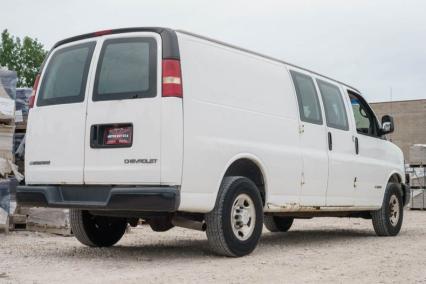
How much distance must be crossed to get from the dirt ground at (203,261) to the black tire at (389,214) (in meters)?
0.31

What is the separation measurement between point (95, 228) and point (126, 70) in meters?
2.20

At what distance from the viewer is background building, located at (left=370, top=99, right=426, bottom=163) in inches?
1658

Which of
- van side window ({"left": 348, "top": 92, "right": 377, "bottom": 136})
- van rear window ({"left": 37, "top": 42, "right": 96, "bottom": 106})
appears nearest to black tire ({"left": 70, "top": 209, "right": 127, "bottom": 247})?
van rear window ({"left": 37, "top": 42, "right": 96, "bottom": 106})

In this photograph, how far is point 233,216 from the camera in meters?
6.45

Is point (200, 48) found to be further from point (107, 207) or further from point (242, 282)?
point (242, 282)

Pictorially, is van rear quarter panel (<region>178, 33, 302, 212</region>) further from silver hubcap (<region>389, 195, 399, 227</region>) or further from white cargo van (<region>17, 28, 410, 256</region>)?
silver hubcap (<region>389, 195, 399, 227</region>)

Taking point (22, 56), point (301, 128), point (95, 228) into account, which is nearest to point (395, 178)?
point (301, 128)

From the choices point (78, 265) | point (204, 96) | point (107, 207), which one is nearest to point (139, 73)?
point (204, 96)

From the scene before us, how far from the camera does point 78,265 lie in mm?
6105

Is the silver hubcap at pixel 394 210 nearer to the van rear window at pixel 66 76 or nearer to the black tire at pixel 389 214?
the black tire at pixel 389 214

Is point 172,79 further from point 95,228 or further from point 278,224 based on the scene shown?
point 278,224

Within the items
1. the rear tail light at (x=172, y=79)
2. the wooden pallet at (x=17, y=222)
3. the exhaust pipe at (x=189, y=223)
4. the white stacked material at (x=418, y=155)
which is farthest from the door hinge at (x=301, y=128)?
the white stacked material at (x=418, y=155)

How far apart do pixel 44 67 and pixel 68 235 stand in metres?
3.21

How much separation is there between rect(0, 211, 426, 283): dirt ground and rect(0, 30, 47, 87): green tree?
49.1 meters
